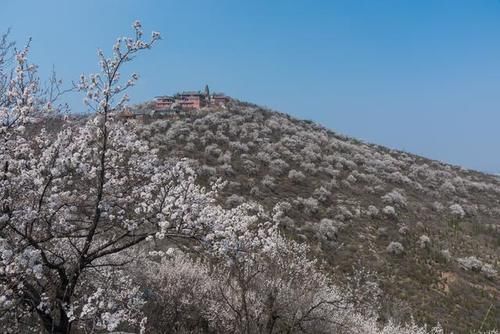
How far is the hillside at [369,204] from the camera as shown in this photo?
73.7ft

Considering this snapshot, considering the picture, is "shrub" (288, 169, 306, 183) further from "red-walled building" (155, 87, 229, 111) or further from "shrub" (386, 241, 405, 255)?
"red-walled building" (155, 87, 229, 111)

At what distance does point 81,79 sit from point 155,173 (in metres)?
1.85

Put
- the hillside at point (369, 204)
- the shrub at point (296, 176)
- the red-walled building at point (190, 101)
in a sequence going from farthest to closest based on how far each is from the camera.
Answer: the red-walled building at point (190, 101), the shrub at point (296, 176), the hillside at point (369, 204)

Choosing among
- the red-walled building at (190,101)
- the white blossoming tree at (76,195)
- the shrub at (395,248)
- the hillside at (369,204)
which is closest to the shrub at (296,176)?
the hillside at (369,204)

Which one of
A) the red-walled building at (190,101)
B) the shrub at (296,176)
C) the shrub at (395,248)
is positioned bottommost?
the shrub at (395,248)

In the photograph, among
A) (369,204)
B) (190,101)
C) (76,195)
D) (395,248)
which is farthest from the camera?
(190,101)

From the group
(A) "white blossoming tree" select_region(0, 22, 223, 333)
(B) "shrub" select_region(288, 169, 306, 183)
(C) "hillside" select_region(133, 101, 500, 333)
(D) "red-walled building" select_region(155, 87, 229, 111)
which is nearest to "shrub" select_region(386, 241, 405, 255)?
(C) "hillside" select_region(133, 101, 500, 333)

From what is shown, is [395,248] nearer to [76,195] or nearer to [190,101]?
[76,195]

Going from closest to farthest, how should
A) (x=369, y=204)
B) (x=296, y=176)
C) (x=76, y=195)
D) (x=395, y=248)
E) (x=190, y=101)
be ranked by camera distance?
(x=76, y=195) < (x=395, y=248) < (x=369, y=204) < (x=296, y=176) < (x=190, y=101)

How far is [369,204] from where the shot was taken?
3103 cm

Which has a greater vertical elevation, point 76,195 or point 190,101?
point 190,101

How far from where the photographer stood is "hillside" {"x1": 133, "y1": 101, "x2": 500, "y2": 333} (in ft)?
73.7

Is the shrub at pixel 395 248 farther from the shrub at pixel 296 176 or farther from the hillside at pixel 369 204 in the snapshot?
the shrub at pixel 296 176

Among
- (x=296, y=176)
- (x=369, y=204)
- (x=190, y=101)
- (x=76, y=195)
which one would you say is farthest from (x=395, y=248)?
(x=190, y=101)
